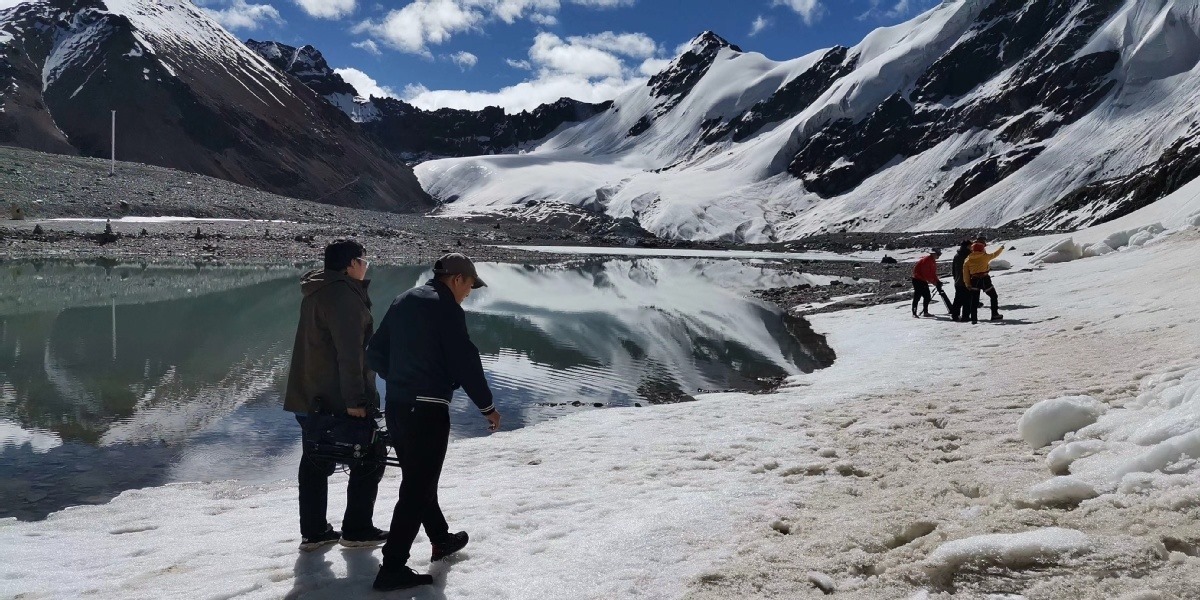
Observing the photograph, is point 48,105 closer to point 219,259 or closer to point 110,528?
point 219,259

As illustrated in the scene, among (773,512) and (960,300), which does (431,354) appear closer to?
(773,512)

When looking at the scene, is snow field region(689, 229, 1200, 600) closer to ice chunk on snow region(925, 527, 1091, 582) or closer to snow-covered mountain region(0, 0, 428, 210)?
ice chunk on snow region(925, 527, 1091, 582)

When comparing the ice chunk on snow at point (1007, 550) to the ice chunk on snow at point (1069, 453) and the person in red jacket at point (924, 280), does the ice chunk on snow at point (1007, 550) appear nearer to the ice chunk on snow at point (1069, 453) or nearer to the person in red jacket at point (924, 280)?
the ice chunk on snow at point (1069, 453)

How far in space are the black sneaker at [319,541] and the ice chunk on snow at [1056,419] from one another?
18.8 ft

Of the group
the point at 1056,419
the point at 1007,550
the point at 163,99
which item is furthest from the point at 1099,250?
the point at 163,99

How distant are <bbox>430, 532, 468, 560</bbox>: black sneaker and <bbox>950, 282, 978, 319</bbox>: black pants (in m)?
14.1

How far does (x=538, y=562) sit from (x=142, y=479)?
213 inches

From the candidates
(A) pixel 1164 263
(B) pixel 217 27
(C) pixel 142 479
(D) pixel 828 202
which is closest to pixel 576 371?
(C) pixel 142 479

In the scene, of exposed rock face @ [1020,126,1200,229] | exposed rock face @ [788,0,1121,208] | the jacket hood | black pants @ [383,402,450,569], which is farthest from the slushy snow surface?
exposed rock face @ [788,0,1121,208]

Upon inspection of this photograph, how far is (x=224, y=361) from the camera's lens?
52.7 ft

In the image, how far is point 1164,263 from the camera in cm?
1733

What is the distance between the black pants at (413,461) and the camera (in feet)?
16.4

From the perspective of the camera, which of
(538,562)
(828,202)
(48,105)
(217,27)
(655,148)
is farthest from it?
(655,148)

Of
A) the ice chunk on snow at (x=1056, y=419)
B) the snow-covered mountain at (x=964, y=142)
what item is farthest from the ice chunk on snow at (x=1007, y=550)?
the snow-covered mountain at (x=964, y=142)
